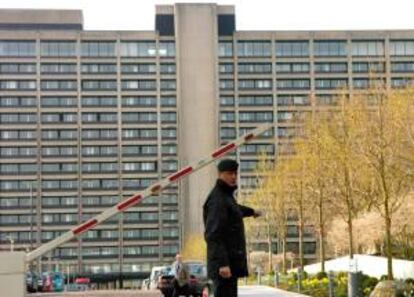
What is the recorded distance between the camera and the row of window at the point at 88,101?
410 feet

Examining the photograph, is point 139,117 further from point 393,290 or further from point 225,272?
point 225,272

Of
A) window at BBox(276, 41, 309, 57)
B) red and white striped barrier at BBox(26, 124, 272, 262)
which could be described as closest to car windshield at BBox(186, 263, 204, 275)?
red and white striped barrier at BBox(26, 124, 272, 262)

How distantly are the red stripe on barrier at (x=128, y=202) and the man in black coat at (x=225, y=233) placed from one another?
2155 millimetres

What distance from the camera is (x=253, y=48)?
130250 millimetres

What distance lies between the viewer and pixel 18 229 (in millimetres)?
121188

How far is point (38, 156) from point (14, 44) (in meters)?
16.2

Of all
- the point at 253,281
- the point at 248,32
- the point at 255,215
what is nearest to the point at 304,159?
the point at 253,281

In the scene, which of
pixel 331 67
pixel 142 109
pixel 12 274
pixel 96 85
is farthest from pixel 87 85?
pixel 12 274

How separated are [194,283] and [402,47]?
11130 cm

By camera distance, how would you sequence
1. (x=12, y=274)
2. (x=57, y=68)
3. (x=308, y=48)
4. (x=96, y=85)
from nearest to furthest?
(x=12, y=274)
(x=57, y=68)
(x=96, y=85)
(x=308, y=48)

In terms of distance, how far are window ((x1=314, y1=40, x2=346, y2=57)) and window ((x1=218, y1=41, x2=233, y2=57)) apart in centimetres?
1229

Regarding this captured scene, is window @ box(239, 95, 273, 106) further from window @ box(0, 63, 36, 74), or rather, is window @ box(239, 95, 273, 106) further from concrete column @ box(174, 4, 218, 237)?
window @ box(0, 63, 36, 74)

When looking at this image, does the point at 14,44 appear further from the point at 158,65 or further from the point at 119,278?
the point at 119,278

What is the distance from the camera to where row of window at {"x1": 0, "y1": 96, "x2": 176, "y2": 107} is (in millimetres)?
124938
